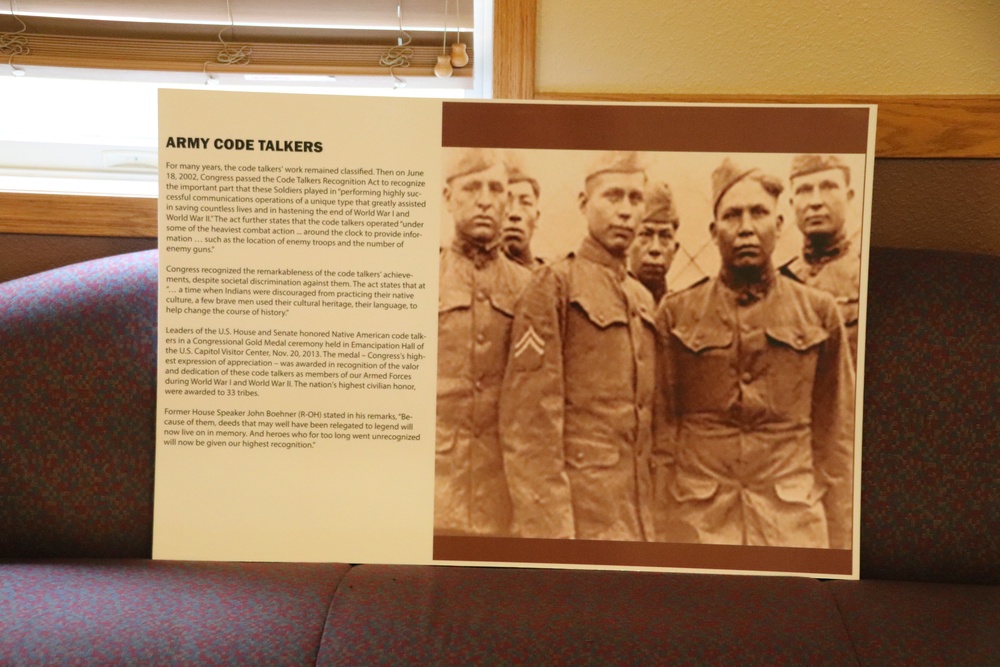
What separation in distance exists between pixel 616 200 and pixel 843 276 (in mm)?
345

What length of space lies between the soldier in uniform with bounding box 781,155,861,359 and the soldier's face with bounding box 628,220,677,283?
6.9 inches

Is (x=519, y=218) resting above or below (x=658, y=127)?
below

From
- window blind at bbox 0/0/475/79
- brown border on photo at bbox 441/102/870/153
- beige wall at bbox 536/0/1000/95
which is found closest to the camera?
brown border on photo at bbox 441/102/870/153

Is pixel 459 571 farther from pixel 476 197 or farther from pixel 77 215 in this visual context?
pixel 77 215

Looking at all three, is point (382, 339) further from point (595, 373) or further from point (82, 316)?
point (82, 316)

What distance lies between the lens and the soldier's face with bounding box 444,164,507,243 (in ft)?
3.39

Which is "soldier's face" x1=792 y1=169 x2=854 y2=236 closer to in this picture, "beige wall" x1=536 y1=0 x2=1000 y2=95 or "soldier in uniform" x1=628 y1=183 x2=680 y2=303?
"soldier in uniform" x1=628 y1=183 x2=680 y2=303

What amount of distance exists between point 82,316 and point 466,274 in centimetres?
61

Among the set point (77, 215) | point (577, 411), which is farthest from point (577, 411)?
point (77, 215)

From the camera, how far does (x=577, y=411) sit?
105 centimetres

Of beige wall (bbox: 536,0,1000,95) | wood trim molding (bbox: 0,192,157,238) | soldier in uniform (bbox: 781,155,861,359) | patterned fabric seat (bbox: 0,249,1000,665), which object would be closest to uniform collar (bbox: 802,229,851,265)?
soldier in uniform (bbox: 781,155,861,359)

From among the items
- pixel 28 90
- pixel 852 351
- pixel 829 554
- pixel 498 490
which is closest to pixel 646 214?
pixel 852 351

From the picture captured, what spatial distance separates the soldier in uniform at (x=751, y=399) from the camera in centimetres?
103

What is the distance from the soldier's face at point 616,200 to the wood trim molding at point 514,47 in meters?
0.32
